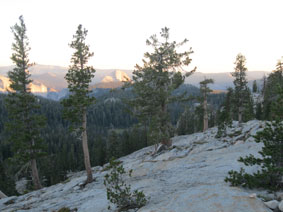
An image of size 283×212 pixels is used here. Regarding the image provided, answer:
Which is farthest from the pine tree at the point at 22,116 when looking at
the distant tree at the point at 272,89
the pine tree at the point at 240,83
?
the distant tree at the point at 272,89

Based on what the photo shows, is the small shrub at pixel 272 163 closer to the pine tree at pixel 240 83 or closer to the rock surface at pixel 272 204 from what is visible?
the rock surface at pixel 272 204

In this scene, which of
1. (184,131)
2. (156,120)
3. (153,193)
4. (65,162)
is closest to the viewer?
(153,193)

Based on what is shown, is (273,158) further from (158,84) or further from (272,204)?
(158,84)

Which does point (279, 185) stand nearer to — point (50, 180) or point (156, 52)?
point (156, 52)

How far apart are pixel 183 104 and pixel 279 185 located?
14.0 m

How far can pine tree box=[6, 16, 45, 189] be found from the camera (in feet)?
65.5

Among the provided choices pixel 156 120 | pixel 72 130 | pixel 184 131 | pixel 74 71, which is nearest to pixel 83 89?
pixel 74 71

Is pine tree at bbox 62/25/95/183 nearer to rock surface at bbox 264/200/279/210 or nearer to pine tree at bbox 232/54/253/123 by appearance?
rock surface at bbox 264/200/279/210

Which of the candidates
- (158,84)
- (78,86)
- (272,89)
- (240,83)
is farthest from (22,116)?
(272,89)

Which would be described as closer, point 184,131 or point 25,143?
point 25,143

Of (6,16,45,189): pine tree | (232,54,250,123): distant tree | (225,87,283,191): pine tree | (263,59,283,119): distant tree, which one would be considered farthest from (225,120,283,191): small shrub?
(263,59,283,119): distant tree

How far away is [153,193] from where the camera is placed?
8.12m

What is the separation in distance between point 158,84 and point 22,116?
15323 mm

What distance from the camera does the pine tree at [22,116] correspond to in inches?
786
